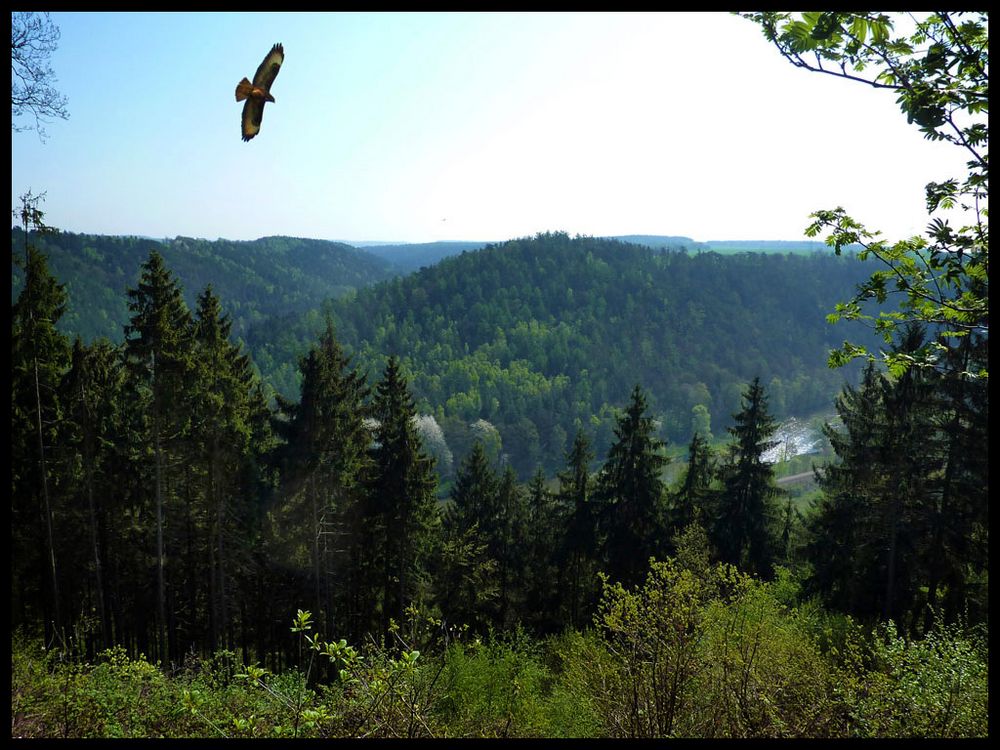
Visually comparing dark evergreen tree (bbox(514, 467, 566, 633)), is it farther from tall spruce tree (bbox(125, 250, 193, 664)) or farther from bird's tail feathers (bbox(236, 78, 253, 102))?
bird's tail feathers (bbox(236, 78, 253, 102))

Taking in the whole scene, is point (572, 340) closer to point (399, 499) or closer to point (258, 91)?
point (399, 499)

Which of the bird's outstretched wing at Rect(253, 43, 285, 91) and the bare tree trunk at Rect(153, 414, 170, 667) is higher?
the bird's outstretched wing at Rect(253, 43, 285, 91)

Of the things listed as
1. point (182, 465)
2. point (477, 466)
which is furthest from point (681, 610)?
point (477, 466)

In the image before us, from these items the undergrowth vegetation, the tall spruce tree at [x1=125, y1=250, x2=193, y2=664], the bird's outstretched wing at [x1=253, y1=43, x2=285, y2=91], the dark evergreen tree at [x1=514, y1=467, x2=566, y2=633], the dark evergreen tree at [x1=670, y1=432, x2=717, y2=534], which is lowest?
the dark evergreen tree at [x1=514, y1=467, x2=566, y2=633]

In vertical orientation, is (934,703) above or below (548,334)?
below

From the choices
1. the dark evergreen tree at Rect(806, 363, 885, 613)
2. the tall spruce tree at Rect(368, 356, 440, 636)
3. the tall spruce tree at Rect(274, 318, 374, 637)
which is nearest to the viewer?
the dark evergreen tree at Rect(806, 363, 885, 613)

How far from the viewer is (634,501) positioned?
2422 cm

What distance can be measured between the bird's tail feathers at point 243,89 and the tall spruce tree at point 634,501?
21382 mm

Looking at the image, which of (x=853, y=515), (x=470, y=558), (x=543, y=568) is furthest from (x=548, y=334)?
(x=853, y=515)

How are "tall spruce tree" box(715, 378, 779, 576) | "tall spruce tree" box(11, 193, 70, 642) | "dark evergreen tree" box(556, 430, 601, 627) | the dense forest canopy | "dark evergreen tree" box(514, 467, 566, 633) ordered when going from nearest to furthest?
"tall spruce tree" box(11, 193, 70, 642) → "tall spruce tree" box(715, 378, 779, 576) → "dark evergreen tree" box(556, 430, 601, 627) → "dark evergreen tree" box(514, 467, 566, 633) → the dense forest canopy

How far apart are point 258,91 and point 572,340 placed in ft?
535

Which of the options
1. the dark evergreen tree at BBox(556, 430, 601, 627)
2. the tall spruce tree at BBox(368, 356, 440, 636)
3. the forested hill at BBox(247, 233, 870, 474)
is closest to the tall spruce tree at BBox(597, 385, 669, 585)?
the dark evergreen tree at BBox(556, 430, 601, 627)

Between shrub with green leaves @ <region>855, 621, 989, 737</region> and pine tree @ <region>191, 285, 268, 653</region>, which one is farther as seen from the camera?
pine tree @ <region>191, 285, 268, 653</region>

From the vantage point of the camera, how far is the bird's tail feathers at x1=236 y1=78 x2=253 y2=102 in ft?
11.8
